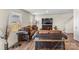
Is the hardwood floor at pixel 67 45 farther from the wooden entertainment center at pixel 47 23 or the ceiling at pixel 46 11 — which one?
the ceiling at pixel 46 11

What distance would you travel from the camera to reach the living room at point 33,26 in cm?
217

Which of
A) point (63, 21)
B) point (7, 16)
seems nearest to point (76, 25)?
point (63, 21)

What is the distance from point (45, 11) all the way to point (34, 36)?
480 mm

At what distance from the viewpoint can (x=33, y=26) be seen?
7.18 feet

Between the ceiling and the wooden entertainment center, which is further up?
the ceiling

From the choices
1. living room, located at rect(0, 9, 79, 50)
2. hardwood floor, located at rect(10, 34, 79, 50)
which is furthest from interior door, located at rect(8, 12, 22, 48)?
hardwood floor, located at rect(10, 34, 79, 50)

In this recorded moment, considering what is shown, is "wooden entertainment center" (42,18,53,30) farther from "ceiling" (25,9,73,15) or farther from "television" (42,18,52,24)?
"ceiling" (25,9,73,15)

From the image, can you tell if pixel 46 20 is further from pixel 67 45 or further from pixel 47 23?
pixel 67 45

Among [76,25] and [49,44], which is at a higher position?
[76,25]

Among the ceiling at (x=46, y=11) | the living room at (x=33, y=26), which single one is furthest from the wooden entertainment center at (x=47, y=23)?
the ceiling at (x=46, y=11)

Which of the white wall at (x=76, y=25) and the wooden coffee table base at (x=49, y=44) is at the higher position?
the white wall at (x=76, y=25)

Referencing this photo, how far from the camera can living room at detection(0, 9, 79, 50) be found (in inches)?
85.3

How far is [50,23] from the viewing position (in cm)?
220
